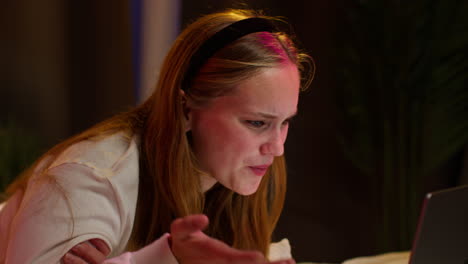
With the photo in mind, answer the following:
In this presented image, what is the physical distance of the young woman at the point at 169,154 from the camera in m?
1.17

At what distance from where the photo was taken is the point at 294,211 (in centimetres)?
283

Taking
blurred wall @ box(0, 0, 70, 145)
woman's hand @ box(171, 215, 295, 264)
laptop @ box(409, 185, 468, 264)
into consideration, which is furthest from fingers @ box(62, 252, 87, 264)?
blurred wall @ box(0, 0, 70, 145)

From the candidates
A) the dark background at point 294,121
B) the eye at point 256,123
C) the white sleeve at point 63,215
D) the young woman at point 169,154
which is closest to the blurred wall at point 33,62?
the dark background at point 294,121

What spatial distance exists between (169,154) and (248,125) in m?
0.19

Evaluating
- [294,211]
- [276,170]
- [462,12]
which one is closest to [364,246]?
[294,211]

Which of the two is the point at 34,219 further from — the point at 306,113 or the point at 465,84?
the point at 465,84

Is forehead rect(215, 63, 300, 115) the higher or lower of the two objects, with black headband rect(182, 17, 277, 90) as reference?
lower

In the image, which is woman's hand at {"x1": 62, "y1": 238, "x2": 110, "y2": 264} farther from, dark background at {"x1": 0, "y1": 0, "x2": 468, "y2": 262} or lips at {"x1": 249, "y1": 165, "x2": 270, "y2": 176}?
dark background at {"x1": 0, "y1": 0, "x2": 468, "y2": 262}

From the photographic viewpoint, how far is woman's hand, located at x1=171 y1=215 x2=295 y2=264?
0.88 m

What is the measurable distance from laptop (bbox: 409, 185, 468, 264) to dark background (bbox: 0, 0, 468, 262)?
1.55m

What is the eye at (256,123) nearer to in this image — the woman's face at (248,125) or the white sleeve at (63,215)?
the woman's face at (248,125)

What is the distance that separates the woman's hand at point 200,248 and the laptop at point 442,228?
11.4 inches

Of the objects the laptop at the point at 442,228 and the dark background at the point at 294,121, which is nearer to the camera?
the laptop at the point at 442,228

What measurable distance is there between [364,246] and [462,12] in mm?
1156
